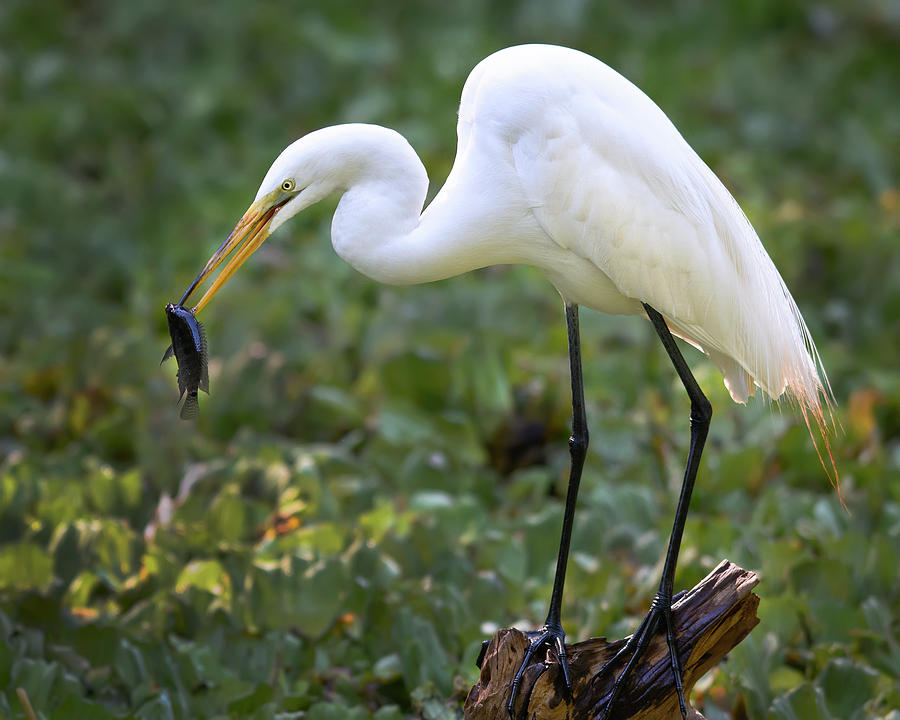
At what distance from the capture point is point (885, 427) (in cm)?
473

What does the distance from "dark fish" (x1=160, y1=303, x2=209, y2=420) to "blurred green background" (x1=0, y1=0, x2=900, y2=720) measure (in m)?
0.81

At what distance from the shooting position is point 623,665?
98.7 inches

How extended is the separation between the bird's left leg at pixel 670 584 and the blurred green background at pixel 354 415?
1.84 ft

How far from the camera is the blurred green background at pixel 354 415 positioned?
3.17 meters

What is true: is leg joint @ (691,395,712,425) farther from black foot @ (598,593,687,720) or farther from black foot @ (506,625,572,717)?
black foot @ (506,625,572,717)

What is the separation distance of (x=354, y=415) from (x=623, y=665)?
7.31 feet

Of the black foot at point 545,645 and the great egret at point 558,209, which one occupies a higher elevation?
the great egret at point 558,209

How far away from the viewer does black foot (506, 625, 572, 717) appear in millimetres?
2443

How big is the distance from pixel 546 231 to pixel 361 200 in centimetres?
39

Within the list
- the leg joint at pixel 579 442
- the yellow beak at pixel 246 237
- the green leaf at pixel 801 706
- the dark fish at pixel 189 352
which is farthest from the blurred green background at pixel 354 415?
the yellow beak at pixel 246 237

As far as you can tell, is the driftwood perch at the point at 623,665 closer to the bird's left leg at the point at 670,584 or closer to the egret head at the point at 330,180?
the bird's left leg at the point at 670,584

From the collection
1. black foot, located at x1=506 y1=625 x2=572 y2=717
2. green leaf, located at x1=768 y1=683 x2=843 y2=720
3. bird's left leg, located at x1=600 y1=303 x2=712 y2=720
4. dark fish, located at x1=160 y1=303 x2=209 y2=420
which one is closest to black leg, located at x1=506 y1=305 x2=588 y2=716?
black foot, located at x1=506 y1=625 x2=572 y2=717

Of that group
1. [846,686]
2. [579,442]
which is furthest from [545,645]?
[846,686]

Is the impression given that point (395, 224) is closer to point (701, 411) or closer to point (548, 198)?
point (548, 198)
